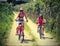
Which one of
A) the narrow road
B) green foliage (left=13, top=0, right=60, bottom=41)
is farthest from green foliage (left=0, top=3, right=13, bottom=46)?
green foliage (left=13, top=0, right=60, bottom=41)

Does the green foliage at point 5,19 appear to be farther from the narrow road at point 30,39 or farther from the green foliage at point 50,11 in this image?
the green foliage at point 50,11

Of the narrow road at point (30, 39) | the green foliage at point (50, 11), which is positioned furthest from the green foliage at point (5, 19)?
the green foliage at point (50, 11)

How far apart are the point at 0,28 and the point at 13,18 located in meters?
0.17

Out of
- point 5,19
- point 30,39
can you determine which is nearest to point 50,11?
point 30,39

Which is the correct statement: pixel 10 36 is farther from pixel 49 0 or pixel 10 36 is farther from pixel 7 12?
pixel 49 0

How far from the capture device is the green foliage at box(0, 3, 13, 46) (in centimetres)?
266

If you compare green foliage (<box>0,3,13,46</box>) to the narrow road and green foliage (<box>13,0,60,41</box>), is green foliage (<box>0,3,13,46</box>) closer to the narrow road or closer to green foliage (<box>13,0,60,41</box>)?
the narrow road

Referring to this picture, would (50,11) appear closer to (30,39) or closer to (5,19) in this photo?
(30,39)

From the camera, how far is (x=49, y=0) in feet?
9.03

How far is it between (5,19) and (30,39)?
1.07ft

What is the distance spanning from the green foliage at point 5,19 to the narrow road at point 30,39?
5 cm

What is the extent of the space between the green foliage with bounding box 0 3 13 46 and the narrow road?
0.17 feet

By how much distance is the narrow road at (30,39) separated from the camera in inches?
105

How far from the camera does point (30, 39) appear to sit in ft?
8.77
